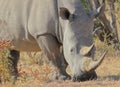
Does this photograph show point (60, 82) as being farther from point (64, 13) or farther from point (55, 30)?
point (64, 13)

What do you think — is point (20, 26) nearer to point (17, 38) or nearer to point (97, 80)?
point (17, 38)

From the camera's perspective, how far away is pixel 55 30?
8297 millimetres

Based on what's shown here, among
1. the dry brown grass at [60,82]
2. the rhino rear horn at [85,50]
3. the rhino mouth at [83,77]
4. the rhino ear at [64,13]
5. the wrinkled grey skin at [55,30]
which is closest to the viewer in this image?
the dry brown grass at [60,82]

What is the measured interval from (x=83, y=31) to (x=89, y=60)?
57 centimetres

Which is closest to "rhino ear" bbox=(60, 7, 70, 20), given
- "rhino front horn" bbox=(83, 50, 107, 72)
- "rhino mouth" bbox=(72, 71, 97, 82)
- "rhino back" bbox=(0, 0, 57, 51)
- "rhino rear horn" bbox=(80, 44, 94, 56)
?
"rhino back" bbox=(0, 0, 57, 51)

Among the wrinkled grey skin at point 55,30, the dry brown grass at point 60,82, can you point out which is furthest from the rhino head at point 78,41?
the dry brown grass at point 60,82

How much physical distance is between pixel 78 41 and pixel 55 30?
0.60 metres

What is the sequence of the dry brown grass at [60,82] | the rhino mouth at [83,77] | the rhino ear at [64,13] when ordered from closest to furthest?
the dry brown grass at [60,82]
the rhino mouth at [83,77]
the rhino ear at [64,13]

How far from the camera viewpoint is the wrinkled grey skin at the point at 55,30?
7867 mm

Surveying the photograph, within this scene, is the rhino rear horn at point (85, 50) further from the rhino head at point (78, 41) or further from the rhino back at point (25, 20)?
the rhino back at point (25, 20)

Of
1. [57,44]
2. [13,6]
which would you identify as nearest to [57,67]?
[57,44]

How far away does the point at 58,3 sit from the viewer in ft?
27.6

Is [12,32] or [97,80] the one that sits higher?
[12,32]

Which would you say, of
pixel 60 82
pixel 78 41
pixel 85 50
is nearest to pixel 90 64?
pixel 85 50
